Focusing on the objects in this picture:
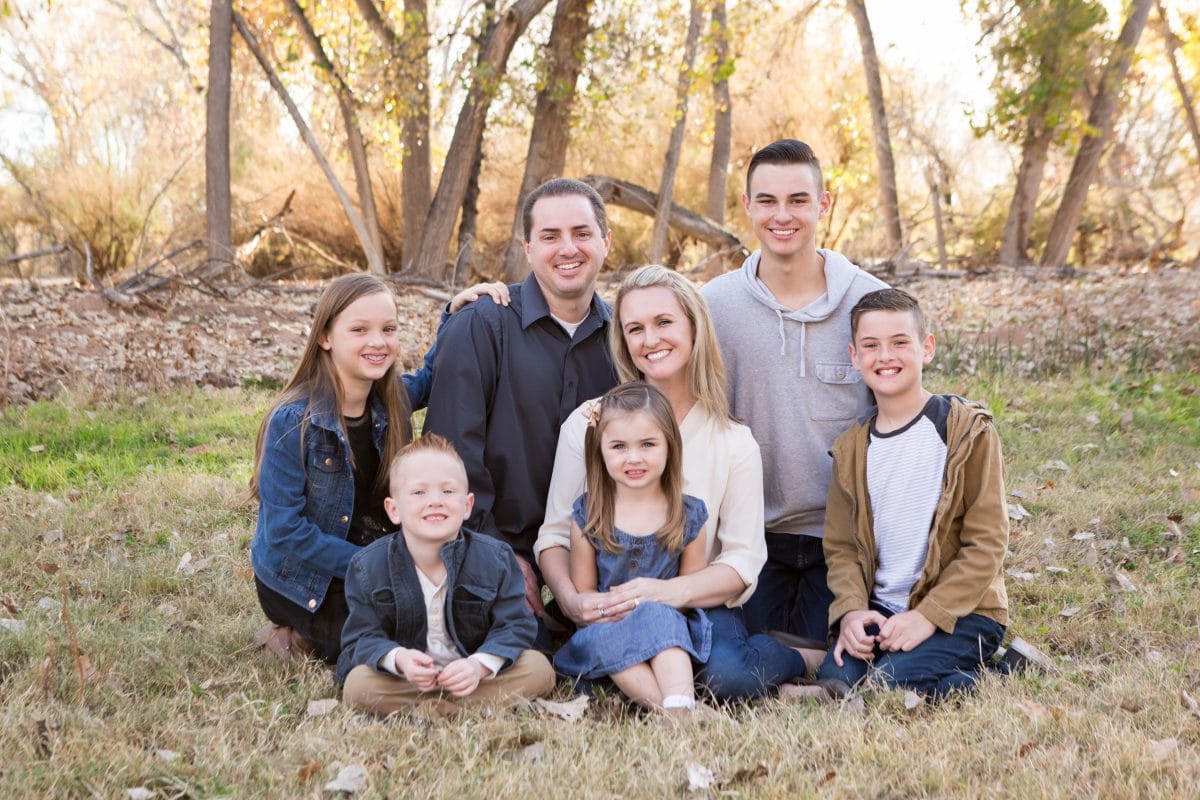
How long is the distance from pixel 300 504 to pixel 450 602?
78cm

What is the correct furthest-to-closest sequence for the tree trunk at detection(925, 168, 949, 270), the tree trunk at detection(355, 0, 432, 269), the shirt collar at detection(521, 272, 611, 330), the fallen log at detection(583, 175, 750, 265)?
1. the tree trunk at detection(925, 168, 949, 270)
2. the fallen log at detection(583, 175, 750, 265)
3. the tree trunk at detection(355, 0, 432, 269)
4. the shirt collar at detection(521, 272, 611, 330)

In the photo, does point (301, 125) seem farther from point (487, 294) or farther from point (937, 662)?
point (937, 662)

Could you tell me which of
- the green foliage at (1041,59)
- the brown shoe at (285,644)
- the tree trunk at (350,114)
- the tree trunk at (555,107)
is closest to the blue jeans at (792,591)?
the brown shoe at (285,644)

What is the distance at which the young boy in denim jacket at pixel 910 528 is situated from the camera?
3844 mm

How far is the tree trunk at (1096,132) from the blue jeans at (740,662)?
13317 millimetres

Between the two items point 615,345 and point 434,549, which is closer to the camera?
point 434,549

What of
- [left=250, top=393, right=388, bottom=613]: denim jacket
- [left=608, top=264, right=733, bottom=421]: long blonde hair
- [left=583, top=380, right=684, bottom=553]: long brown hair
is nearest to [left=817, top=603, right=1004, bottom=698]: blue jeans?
[left=583, top=380, right=684, bottom=553]: long brown hair

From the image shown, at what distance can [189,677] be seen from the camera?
3.93m

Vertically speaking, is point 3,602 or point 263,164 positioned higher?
point 263,164

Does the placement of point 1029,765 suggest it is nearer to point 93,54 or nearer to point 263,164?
point 263,164

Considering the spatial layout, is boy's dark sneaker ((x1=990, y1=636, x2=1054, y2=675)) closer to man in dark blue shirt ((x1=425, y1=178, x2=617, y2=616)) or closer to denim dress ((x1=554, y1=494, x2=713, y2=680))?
denim dress ((x1=554, y1=494, x2=713, y2=680))

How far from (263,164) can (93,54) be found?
1062 centimetres

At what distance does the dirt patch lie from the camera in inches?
336

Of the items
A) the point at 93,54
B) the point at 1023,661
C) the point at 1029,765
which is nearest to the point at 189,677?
the point at 1029,765
